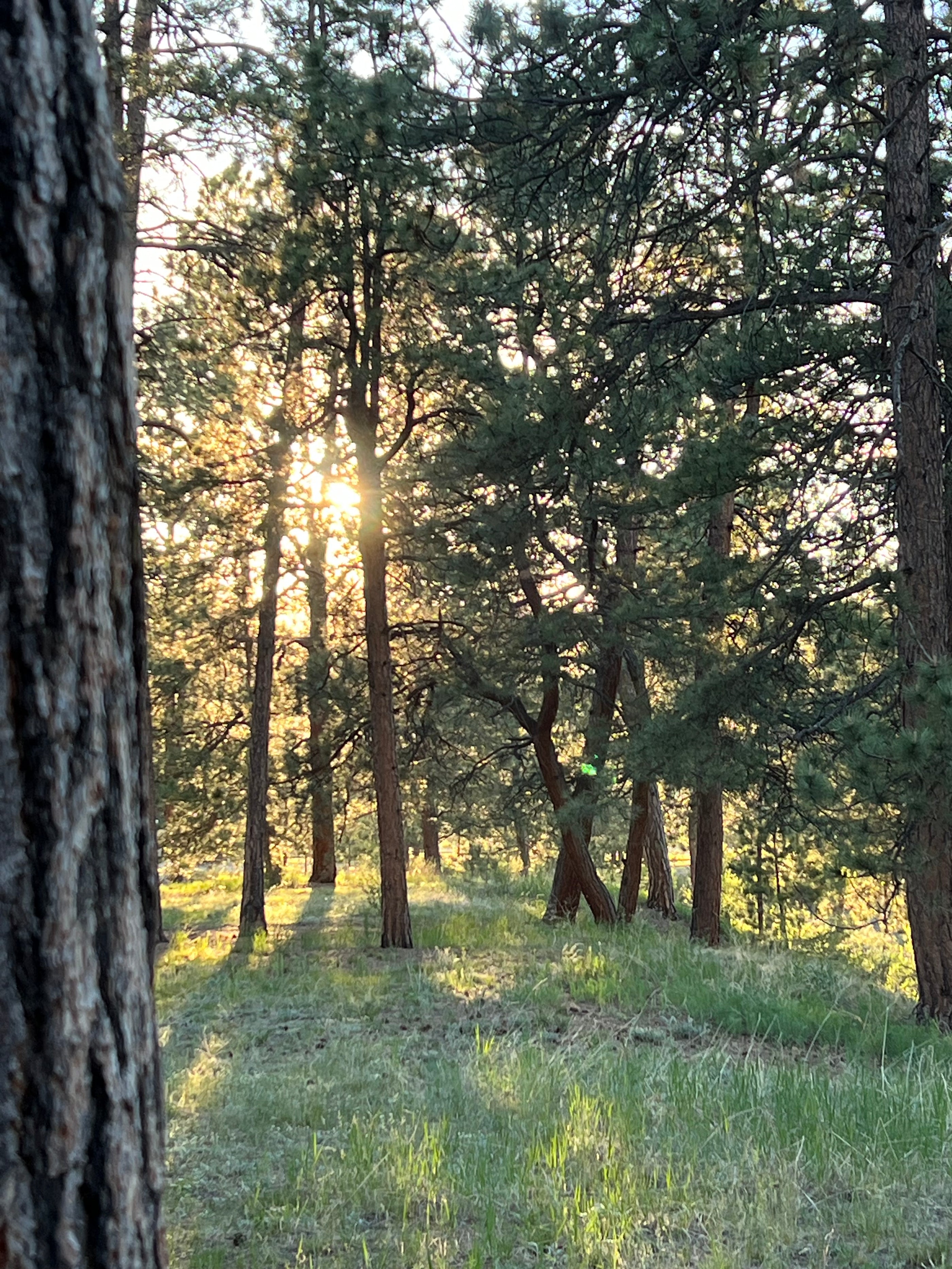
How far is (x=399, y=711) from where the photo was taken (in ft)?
47.6

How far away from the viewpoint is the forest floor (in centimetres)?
344

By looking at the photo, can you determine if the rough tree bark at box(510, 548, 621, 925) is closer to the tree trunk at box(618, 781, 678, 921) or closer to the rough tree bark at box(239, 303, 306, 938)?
the tree trunk at box(618, 781, 678, 921)

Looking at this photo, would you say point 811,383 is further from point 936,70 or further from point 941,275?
point 936,70

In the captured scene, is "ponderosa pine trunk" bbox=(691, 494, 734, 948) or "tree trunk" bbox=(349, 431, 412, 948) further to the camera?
"ponderosa pine trunk" bbox=(691, 494, 734, 948)

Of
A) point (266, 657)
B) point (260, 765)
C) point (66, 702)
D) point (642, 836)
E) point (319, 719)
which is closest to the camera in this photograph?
point (66, 702)

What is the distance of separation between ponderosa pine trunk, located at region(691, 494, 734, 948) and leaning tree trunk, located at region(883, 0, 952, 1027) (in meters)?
5.63

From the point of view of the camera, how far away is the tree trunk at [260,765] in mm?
13039

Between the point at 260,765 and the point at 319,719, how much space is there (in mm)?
3340

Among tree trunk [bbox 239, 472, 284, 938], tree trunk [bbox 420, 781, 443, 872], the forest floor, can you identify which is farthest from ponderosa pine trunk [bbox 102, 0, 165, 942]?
tree trunk [bbox 420, 781, 443, 872]

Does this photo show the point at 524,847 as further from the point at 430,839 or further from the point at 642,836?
the point at 642,836

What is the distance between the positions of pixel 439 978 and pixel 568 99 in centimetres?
800

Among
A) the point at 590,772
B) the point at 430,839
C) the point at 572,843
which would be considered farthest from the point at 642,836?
the point at 430,839

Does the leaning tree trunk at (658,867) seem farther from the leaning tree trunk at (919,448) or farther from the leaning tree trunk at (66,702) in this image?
the leaning tree trunk at (66,702)

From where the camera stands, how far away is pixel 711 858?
1371 centimetres
